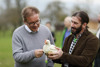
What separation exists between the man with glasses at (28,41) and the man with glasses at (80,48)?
1.26ft

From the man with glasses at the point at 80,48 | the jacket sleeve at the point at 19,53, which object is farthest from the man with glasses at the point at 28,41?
the man with glasses at the point at 80,48

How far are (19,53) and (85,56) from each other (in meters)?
1.13

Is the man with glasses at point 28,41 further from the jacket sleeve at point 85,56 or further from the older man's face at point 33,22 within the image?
the jacket sleeve at point 85,56

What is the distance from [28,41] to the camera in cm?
301

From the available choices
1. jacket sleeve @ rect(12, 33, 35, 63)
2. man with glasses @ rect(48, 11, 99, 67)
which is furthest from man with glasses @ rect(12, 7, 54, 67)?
man with glasses @ rect(48, 11, 99, 67)

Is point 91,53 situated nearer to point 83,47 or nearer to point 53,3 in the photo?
point 83,47

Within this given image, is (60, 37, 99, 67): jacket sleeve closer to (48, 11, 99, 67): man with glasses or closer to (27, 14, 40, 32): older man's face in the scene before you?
(48, 11, 99, 67): man with glasses

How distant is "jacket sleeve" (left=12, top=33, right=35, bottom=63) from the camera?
2771 mm

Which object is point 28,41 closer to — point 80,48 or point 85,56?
point 80,48

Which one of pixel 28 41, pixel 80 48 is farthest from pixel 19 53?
pixel 80 48

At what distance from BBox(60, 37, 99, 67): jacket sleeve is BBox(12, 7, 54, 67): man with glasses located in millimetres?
467

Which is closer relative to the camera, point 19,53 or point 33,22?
point 19,53

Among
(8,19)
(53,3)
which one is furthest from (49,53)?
(53,3)

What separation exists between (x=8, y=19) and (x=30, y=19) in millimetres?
41725
